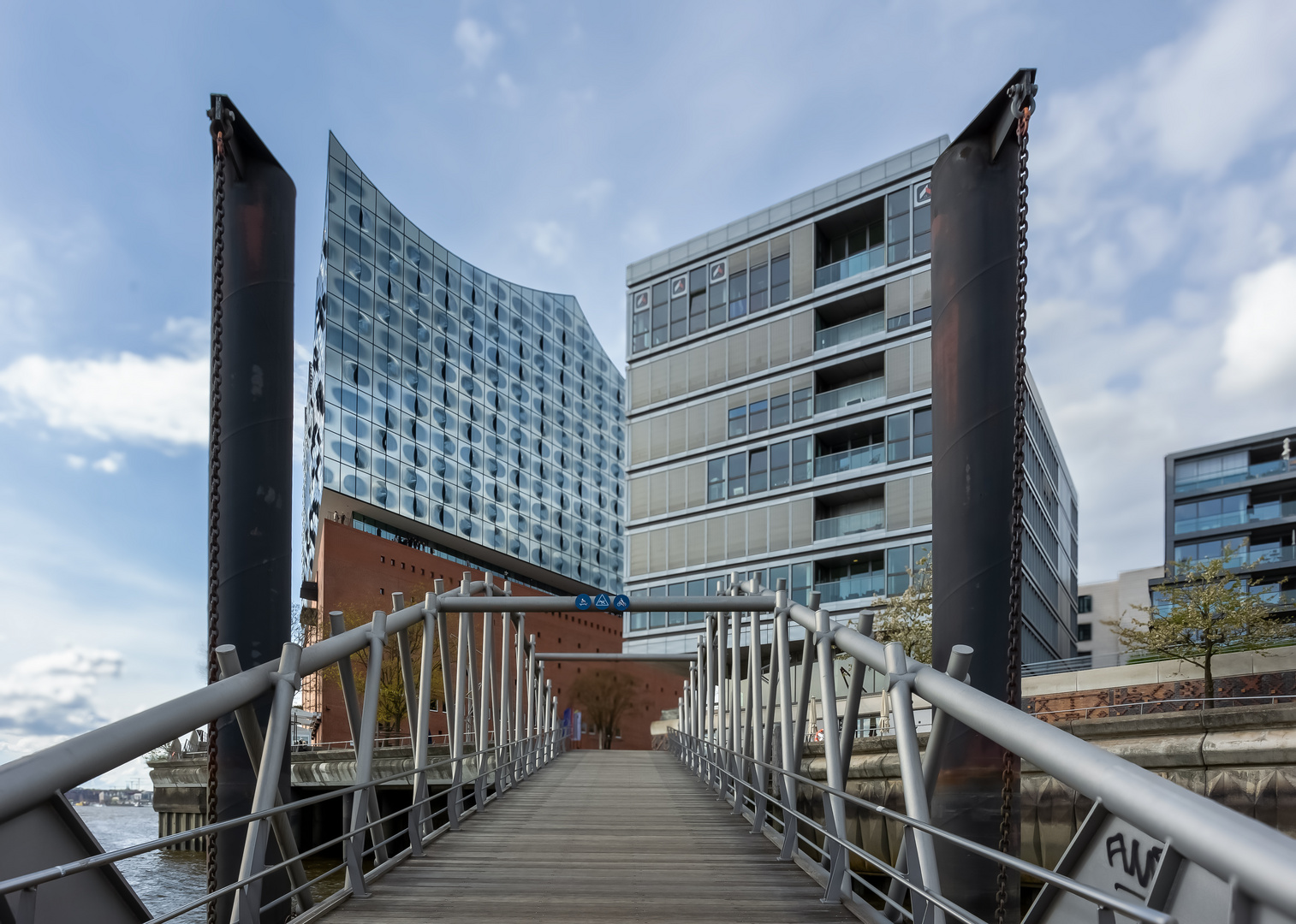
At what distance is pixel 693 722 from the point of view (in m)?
29.8

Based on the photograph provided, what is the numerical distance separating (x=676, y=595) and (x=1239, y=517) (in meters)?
34.2

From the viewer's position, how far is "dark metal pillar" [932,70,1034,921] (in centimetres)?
586

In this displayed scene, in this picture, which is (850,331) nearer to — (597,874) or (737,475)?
(737,475)

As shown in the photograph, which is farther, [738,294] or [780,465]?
[738,294]

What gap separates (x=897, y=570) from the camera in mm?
35781

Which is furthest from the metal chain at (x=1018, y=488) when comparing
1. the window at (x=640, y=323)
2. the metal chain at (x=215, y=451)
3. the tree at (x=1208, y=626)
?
Result: the window at (x=640, y=323)

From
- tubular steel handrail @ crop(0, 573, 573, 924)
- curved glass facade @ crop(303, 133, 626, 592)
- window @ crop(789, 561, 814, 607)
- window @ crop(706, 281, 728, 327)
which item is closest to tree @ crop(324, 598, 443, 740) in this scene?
curved glass facade @ crop(303, 133, 626, 592)

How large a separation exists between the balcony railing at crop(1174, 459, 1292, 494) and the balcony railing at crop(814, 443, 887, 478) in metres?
30.6

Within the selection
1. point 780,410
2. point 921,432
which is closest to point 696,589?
point 780,410

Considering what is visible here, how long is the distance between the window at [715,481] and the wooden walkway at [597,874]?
27.0 m

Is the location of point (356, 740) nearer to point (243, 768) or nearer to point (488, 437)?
point (243, 768)

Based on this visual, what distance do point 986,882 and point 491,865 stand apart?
4941 mm

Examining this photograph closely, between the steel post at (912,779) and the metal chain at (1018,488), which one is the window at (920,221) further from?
the steel post at (912,779)

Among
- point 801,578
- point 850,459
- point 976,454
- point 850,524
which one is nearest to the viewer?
point 976,454
